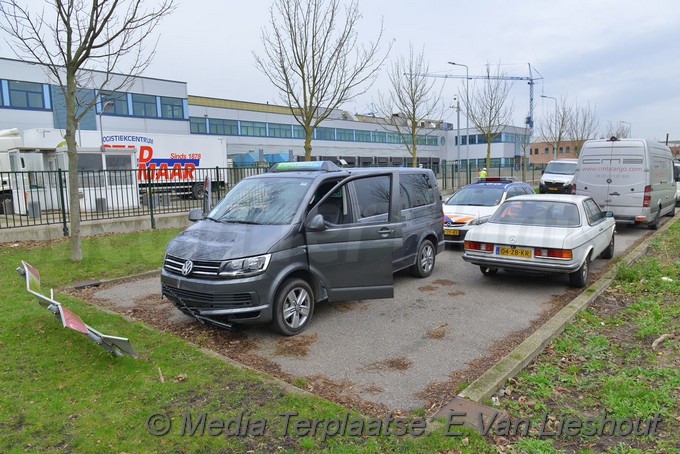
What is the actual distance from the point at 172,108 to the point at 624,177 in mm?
41108

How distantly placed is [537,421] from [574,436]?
284mm

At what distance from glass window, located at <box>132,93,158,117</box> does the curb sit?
42332 mm

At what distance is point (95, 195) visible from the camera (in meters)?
14.1

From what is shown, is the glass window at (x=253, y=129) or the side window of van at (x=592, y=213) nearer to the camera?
the side window of van at (x=592, y=213)

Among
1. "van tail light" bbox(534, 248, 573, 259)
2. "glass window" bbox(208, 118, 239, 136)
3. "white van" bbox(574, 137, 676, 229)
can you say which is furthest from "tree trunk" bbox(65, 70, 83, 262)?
"glass window" bbox(208, 118, 239, 136)

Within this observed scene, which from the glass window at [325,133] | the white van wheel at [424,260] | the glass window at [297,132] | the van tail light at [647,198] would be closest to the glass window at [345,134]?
the glass window at [325,133]

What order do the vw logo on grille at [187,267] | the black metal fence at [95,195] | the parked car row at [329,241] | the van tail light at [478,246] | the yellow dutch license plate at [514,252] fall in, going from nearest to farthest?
the parked car row at [329,241]
the vw logo on grille at [187,267]
the yellow dutch license plate at [514,252]
the van tail light at [478,246]
the black metal fence at [95,195]

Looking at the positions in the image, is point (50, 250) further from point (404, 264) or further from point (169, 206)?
point (404, 264)

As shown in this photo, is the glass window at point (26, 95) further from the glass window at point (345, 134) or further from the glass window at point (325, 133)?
the glass window at point (345, 134)

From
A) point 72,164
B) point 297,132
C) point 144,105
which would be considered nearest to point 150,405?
point 72,164

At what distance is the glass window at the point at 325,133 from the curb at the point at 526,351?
198ft

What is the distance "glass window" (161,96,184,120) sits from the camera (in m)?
43.9

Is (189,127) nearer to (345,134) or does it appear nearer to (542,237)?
(345,134)

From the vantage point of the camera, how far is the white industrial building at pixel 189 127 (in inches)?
939
